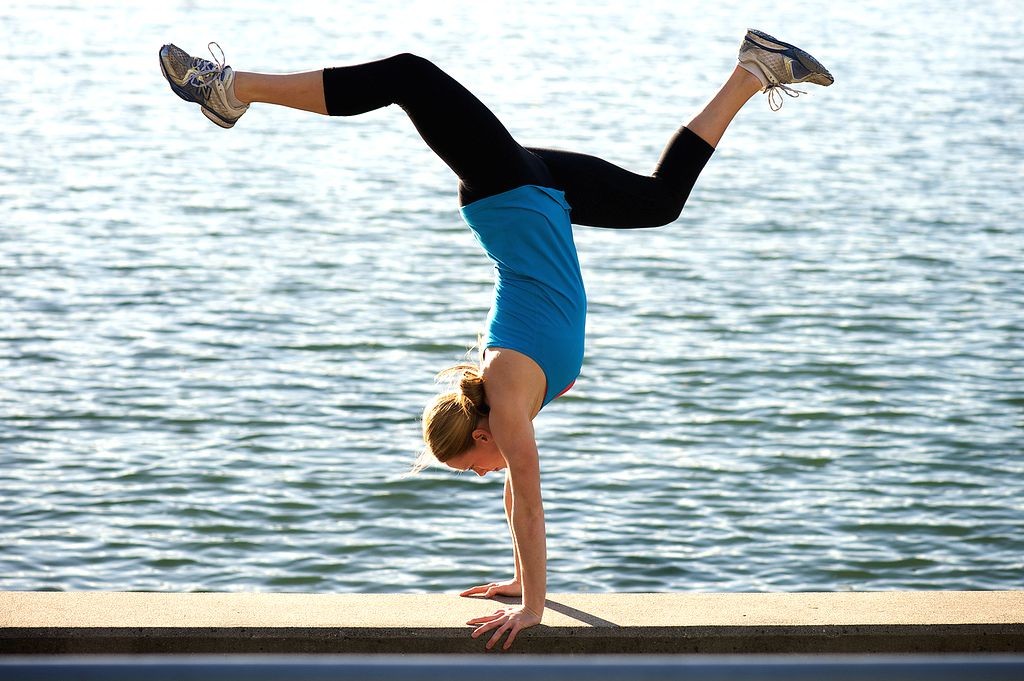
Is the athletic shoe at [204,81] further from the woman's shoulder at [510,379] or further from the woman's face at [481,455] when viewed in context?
the woman's face at [481,455]

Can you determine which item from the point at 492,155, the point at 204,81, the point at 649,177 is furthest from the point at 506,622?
the point at 204,81

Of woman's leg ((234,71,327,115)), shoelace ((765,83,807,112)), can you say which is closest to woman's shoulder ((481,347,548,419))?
woman's leg ((234,71,327,115))

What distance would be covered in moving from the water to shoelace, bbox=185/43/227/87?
363 centimetres

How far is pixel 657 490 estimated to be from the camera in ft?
27.5

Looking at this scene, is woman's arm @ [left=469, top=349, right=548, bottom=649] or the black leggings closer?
woman's arm @ [left=469, top=349, right=548, bottom=649]

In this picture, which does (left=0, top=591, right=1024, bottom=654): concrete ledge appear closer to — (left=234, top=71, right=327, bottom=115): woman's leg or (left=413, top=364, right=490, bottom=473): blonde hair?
(left=413, top=364, right=490, bottom=473): blonde hair

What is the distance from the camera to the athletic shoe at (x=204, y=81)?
4035mm

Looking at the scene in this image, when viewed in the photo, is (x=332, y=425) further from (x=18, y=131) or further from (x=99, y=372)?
(x=18, y=131)

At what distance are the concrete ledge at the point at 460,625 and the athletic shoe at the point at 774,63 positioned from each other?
1.76 metres

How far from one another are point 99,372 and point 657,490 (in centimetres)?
447

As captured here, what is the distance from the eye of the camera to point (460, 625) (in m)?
3.85

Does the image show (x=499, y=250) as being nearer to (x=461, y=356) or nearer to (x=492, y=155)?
(x=492, y=155)

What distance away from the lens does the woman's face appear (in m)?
3.91

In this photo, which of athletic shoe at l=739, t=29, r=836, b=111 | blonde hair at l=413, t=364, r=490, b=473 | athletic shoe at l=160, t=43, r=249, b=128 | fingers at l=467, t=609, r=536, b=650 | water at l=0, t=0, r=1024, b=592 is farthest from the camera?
Result: water at l=0, t=0, r=1024, b=592
